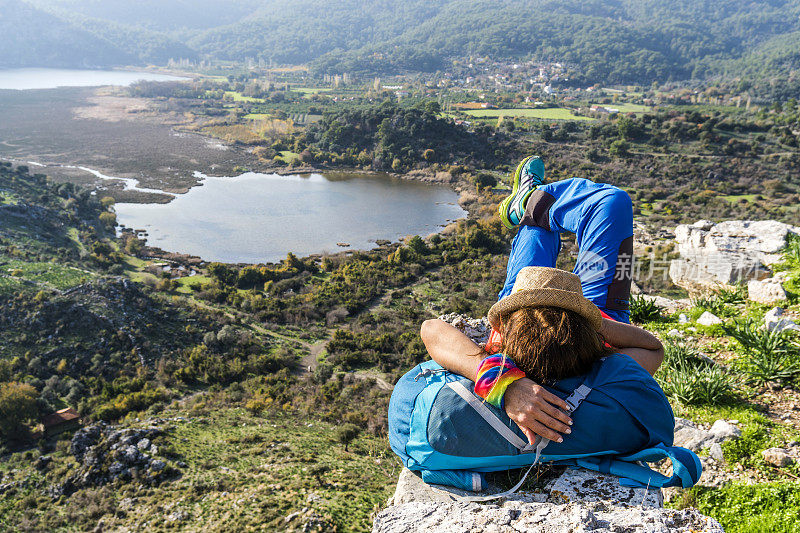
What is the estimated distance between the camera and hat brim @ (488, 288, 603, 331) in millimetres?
1629

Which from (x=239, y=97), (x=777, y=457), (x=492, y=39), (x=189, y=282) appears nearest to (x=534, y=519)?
(x=777, y=457)

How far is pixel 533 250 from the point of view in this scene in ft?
9.53

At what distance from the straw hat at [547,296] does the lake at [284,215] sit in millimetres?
25062

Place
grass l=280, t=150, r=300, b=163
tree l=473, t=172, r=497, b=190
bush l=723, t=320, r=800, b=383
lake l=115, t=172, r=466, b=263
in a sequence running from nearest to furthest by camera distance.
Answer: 1. bush l=723, t=320, r=800, b=383
2. lake l=115, t=172, r=466, b=263
3. tree l=473, t=172, r=497, b=190
4. grass l=280, t=150, r=300, b=163

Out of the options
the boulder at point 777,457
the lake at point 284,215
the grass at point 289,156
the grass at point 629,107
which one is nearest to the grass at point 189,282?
the lake at point 284,215

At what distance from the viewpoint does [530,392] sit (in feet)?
5.42

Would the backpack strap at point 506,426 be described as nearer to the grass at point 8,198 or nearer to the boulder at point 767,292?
the boulder at point 767,292

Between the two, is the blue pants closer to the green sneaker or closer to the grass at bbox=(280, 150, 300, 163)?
the green sneaker

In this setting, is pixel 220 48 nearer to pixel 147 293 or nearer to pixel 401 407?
pixel 147 293

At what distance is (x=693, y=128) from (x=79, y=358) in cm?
4993

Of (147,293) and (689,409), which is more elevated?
(689,409)

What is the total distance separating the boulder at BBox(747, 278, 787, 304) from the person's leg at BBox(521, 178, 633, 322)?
4548mm

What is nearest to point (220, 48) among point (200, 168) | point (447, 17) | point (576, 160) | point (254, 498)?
point (447, 17)

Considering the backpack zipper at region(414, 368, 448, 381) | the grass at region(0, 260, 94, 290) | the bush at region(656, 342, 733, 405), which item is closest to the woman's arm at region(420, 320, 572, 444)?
the backpack zipper at region(414, 368, 448, 381)
